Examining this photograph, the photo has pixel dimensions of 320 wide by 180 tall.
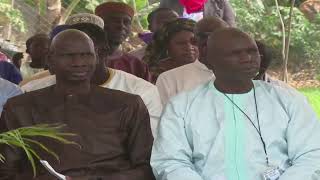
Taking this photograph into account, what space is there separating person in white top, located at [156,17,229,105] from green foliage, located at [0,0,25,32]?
6368 mm

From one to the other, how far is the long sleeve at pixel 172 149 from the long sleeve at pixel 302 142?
47 cm

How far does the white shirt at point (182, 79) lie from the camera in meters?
4.77

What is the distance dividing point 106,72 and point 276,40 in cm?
997

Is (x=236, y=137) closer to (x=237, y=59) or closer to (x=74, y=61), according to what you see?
(x=237, y=59)

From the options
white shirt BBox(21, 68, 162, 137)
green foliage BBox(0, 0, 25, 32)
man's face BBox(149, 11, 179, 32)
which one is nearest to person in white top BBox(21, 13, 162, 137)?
white shirt BBox(21, 68, 162, 137)

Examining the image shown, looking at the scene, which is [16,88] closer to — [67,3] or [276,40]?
[67,3]

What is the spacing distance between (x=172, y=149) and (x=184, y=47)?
6.13 feet

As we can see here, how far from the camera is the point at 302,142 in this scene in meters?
3.43

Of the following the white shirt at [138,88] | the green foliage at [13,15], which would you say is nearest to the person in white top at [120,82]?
the white shirt at [138,88]

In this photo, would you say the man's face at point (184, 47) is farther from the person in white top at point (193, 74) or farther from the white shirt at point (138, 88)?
the white shirt at point (138, 88)

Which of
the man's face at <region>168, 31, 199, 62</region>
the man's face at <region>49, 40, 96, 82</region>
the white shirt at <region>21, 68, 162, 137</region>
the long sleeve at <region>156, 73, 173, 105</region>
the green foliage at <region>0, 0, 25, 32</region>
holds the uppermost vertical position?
the man's face at <region>49, 40, 96, 82</region>

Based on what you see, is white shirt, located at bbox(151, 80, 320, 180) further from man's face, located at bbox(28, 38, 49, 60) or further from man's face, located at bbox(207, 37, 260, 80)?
man's face, located at bbox(28, 38, 49, 60)

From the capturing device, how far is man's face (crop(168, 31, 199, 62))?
5.18m

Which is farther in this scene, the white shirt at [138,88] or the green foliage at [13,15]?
the green foliage at [13,15]
